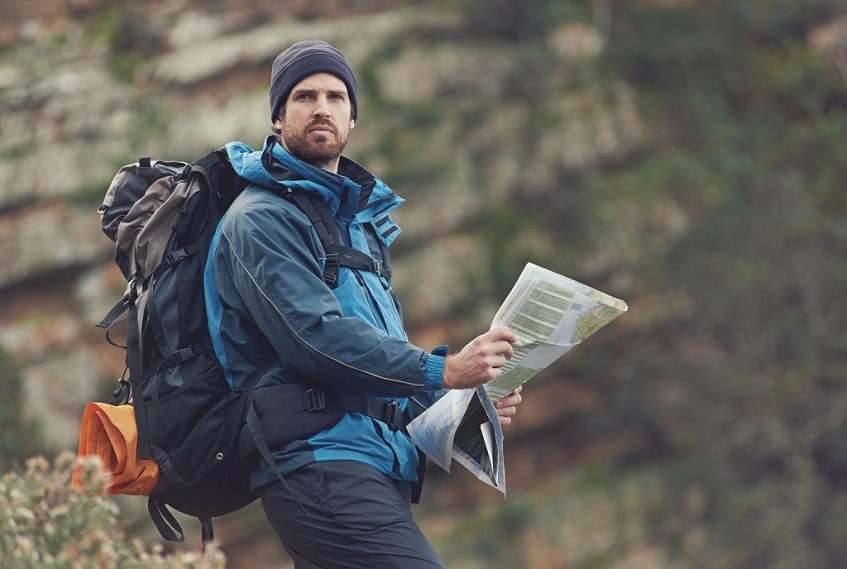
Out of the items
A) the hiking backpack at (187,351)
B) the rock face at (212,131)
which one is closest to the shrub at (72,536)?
the hiking backpack at (187,351)

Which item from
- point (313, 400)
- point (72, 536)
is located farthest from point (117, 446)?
point (313, 400)

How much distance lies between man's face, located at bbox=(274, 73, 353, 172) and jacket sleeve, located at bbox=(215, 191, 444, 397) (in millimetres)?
257

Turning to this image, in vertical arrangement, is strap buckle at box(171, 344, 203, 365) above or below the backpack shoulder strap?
below

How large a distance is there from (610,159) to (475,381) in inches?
803

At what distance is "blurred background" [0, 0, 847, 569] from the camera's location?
20.6 meters

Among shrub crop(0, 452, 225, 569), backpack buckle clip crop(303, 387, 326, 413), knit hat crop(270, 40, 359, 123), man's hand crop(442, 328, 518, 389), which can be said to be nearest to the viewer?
shrub crop(0, 452, 225, 569)

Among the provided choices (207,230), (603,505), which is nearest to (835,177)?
(603,505)

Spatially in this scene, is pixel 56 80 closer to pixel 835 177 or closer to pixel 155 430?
pixel 835 177

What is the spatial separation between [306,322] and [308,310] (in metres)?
0.03

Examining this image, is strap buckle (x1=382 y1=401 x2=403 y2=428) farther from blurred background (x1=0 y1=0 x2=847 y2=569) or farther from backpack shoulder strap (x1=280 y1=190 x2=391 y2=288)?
blurred background (x1=0 y1=0 x2=847 y2=569)

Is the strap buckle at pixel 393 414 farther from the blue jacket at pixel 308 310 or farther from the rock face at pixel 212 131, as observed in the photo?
the rock face at pixel 212 131

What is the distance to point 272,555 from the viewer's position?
20.0 metres

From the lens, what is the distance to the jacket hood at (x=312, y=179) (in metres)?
3.52

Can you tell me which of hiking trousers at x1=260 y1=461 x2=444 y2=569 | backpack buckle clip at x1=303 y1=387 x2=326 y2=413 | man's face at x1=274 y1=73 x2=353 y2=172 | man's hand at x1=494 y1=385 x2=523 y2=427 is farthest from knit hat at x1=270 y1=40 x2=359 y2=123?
hiking trousers at x1=260 y1=461 x2=444 y2=569
